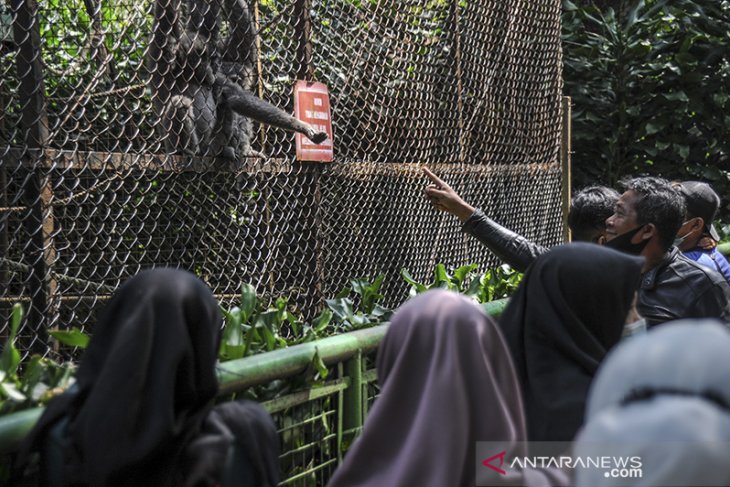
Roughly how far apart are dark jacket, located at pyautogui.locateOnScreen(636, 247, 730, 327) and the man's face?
0.67 ft

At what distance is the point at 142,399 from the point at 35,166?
178 cm

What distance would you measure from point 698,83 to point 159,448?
8.98 metres

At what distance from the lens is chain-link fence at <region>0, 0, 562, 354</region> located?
4.28 m

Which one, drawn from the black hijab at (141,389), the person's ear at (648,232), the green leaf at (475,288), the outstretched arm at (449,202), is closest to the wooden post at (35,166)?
the black hijab at (141,389)

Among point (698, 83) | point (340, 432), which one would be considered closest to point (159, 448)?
point (340, 432)

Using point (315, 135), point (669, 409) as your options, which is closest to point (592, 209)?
point (315, 135)

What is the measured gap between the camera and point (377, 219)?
5566 millimetres

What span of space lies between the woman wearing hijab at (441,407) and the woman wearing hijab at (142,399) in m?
0.36

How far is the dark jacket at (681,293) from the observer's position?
150 inches

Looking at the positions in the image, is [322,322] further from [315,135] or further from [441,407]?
[441,407]

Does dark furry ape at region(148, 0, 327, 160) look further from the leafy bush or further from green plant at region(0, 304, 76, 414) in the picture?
green plant at region(0, 304, 76, 414)

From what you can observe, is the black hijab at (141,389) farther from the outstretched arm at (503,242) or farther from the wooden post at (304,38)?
the wooden post at (304,38)

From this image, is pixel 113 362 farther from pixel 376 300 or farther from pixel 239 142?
pixel 239 142

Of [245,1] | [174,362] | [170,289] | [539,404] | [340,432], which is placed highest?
[245,1]
